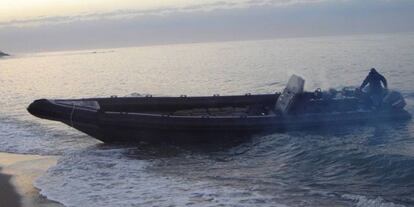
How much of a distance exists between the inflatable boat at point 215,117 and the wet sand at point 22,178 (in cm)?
155

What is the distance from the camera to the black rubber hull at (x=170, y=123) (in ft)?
47.5

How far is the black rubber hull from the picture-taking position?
47.5 feet

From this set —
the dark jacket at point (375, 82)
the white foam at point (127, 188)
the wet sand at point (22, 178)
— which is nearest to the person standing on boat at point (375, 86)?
the dark jacket at point (375, 82)

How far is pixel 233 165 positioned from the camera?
12.4m

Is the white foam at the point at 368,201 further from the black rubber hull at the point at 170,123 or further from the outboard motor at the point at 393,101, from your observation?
the outboard motor at the point at 393,101

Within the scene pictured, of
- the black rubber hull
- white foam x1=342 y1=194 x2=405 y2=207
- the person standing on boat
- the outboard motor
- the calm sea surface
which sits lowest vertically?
white foam x1=342 y1=194 x2=405 y2=207

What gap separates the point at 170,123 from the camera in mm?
14461

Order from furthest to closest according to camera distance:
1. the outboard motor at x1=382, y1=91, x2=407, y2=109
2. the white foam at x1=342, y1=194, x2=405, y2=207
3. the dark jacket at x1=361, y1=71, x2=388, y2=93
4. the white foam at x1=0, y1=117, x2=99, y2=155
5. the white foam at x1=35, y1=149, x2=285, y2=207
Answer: the outboard motor at x1=382, y1=91, x2=407, y2=109 < the dark jacket at x1=361, y1=71, x2=388, y2=93 < the white foam at x1=0, y1=117, x2=99, y2=155 < the white foam at x1=35, y1=149, x2=285, y2=207 < the white foam at x1=342, y1=194, x2=405, y2=207

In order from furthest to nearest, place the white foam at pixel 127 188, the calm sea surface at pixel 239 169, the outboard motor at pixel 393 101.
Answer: the outboard motor at pixel 393 101, the calm sea surface at pixel 239 169, the white foam at pixel 127 188

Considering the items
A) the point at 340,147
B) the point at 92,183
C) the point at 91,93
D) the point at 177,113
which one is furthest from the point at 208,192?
the point at 91,93

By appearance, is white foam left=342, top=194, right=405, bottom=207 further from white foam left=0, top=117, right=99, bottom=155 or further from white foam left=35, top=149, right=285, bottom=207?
white foam left=0, top=117, right=99, bottom=155

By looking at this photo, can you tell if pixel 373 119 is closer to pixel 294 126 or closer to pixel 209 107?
pixel 294 126

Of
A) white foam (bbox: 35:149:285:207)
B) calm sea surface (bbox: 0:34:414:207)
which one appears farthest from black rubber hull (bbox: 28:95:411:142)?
white foam (bbox: 35:149:285:207)

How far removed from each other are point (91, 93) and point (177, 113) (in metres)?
19.8
